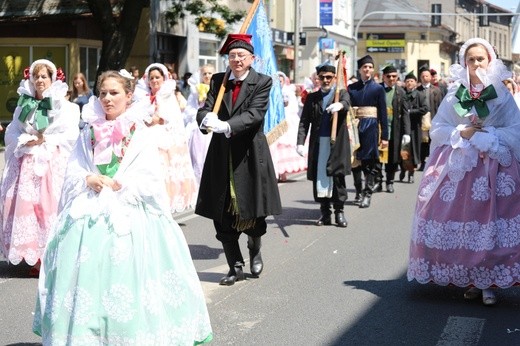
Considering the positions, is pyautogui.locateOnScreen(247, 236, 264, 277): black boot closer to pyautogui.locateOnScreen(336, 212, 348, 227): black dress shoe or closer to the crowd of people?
the crowd of people

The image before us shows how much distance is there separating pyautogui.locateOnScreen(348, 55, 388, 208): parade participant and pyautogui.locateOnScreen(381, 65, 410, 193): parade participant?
5.96 ft

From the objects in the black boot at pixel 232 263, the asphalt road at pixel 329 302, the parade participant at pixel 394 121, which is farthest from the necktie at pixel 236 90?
the parade participant at pixel 394 121

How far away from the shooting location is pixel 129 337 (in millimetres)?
5531

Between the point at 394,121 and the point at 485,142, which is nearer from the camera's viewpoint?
the point at 485,142

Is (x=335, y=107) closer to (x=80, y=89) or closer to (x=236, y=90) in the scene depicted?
(x=236, y=90)

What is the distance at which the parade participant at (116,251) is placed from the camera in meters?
5.56

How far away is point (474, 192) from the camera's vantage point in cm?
771

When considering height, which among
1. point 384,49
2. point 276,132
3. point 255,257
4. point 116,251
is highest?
point 384,49

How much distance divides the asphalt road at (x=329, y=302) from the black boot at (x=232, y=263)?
0.28 feet

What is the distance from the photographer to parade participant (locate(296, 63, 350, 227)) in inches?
479

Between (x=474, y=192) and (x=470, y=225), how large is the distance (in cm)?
24

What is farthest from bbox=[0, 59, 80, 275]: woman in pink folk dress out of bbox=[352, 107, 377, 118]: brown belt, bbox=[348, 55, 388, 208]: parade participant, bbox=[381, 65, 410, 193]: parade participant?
bbox=[381, 65, 410, 193]: parade participant

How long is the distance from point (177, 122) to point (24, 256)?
4.24 metres

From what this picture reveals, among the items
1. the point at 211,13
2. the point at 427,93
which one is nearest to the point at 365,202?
the point at 427,93
